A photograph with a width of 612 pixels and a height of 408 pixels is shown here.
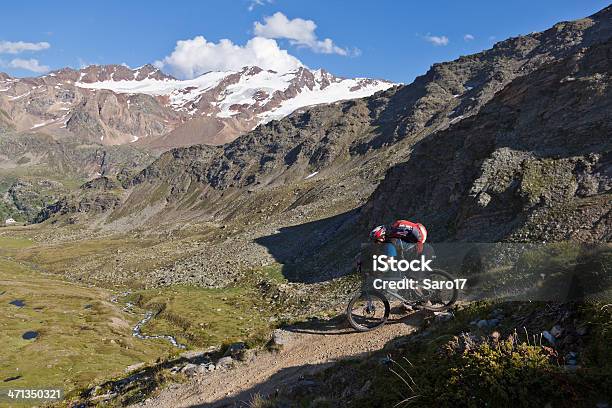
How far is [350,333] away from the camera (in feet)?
57.3

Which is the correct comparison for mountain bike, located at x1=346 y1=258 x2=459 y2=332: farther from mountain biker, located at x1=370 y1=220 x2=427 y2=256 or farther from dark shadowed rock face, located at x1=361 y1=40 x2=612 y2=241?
dark shadowed rock face, located at x1=361 y1=40 x2=612 y2=241

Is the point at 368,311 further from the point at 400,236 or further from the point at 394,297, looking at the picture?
the point at 400,236

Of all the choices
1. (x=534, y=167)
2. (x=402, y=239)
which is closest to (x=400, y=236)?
→ (x=402, y=239)

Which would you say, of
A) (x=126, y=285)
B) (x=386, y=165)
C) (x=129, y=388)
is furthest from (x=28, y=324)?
(x=386, y=165)

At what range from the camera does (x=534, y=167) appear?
40.4 m

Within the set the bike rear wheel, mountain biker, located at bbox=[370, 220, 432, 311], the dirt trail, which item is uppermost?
mountain biker, located at bbox=[370, 220, 432, 311]

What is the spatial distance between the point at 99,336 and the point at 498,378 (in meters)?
75.1

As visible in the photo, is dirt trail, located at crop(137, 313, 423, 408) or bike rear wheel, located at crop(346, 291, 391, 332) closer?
dirt trail, located at crop(137, 313, 423, 408)

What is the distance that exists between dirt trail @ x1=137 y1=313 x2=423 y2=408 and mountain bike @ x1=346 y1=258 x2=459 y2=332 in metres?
0.48

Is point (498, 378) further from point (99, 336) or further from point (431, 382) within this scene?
point (99, 336)

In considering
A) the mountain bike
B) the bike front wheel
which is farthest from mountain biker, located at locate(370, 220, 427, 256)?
the bike front wheel

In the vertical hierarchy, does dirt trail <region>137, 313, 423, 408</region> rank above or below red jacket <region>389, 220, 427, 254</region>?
below

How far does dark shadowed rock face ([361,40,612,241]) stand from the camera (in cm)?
3225

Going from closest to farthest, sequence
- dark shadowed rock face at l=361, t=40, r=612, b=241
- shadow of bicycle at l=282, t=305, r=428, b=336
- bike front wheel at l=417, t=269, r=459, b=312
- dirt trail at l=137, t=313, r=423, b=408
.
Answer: dirt trail at l=137, t=313, r=423, b=408 → bike front wheel at l=417, t=269, r=459, b=312 → shadow of bicycle at l=282, t=305, r=428, b=336 → dark shadowed rock face at l=361, t=40, r=612, b=241
